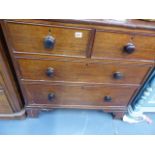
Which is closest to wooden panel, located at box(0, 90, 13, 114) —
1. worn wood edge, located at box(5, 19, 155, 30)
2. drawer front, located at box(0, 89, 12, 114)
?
drawer front, located at box(0, 89, 12, 114)

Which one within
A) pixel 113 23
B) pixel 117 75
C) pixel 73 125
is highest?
pixel 113 23

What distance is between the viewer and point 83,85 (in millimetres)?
988

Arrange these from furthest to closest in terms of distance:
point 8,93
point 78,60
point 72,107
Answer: point 72,107, point 8,93, point 78,60

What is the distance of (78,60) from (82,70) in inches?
3.1

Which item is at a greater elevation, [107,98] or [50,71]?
[50,71]

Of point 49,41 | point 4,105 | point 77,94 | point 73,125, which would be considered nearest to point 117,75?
point 77,94

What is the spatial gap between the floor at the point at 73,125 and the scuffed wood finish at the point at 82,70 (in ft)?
1.46

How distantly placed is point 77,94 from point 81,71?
220mm

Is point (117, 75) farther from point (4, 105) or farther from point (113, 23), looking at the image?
point (4, 105)

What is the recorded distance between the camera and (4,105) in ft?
3.58

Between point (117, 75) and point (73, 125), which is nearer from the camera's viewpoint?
point (117, 75)

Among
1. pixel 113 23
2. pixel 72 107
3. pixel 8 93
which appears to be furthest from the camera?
pixel 72 107

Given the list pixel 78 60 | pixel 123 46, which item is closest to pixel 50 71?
pixel 78 60
